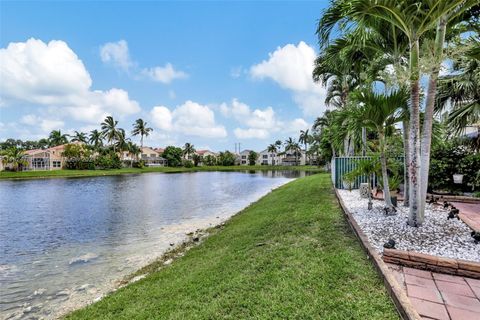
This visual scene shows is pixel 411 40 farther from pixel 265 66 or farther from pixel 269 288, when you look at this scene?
pixel 265 66

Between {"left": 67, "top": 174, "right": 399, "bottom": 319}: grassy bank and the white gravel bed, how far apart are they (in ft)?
1.60

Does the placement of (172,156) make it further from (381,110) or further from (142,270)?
(381,110)

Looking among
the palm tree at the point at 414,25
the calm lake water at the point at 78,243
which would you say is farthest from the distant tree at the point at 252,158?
the palm tree at the point at 414,25

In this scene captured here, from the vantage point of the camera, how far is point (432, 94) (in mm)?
4566

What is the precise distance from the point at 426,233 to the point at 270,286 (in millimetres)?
3158

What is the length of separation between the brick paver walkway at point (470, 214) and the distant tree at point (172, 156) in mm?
65871

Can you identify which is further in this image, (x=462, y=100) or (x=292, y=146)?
(x=292, y=146)

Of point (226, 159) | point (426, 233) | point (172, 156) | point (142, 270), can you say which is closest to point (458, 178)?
point (426, 233)

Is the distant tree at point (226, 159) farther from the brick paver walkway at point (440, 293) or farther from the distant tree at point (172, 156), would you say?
the brick paver walkway at point (440, 293)

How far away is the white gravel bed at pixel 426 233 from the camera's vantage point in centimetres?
371

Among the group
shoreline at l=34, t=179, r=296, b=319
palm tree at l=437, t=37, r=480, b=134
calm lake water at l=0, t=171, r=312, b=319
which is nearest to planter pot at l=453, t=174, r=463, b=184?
palm tree at l=437, t=37, r=480, b=134

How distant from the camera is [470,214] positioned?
5.73 metres

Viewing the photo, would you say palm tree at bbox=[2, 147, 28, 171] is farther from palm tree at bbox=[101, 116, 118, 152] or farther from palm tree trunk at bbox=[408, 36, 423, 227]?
palm tree trunk at bbox=[408, 36, 423, 227]

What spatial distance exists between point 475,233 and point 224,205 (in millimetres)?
11423
